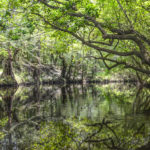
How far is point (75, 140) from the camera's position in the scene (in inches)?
221

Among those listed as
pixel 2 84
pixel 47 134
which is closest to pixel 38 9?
pixel 47 134

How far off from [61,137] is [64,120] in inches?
92.1

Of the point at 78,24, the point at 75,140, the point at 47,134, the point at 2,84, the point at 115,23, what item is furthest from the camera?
the point at 2,84

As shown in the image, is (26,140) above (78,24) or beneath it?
beneath

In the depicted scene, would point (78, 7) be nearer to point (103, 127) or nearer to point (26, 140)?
point (103, 127)

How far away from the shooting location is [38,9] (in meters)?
11.1

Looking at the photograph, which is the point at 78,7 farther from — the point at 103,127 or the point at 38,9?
the point at 103,127

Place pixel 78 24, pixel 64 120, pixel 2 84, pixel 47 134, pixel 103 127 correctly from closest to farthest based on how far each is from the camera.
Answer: pixel 47 134, pixel 103 127, pixel 64 120, pixel 78 24, pixel 2 84

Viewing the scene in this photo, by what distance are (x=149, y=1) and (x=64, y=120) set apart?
7647mm

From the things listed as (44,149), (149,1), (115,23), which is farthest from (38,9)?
(44,149)

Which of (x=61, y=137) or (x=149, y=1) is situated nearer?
(x=61, y=137)

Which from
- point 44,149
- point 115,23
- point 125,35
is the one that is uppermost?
point 115,23

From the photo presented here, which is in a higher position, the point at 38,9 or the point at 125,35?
the point at 38,9

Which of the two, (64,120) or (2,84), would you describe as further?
(2,84)
